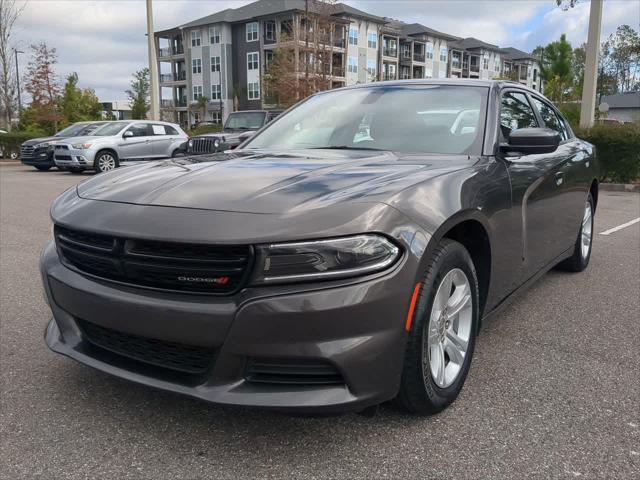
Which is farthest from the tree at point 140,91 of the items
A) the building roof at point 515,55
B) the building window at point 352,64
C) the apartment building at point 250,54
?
the building roof at point 515,55

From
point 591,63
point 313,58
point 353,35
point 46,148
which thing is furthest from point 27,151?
point 353,35

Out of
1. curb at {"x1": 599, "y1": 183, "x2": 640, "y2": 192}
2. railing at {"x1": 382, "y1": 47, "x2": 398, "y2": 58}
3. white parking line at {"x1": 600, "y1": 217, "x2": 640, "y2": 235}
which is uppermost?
railing at {"x1": 382, "y1": 47, "x2": 398, "y2": 58}

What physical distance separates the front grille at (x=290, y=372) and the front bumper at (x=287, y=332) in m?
0.02

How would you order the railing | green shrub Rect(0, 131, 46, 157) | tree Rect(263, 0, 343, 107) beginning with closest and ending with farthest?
green shrub Rect(0, 131, 46, 157), tree Rect(263, 0, 343, 107), the railing

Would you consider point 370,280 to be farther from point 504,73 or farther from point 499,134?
Answer: point 504,73

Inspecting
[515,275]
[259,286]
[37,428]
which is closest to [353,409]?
[259,286]

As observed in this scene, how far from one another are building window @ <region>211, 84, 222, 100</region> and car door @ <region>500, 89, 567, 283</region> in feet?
217

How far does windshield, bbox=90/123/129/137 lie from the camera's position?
17.4m

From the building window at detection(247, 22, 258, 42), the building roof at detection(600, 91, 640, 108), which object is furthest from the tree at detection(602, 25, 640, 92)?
the building window at detection(247, 22, 258, 42)

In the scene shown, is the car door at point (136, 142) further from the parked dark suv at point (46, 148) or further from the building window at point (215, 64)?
the building window at point (215, 64)

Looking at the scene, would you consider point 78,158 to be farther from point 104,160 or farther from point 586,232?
point 586,232

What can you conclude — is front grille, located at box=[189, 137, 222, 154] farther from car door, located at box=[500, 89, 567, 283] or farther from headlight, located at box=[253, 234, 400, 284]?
headlight, located at box=[253, 234, 400, 284]

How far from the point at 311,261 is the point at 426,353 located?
0.66 m

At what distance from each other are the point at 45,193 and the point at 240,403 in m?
11.7
